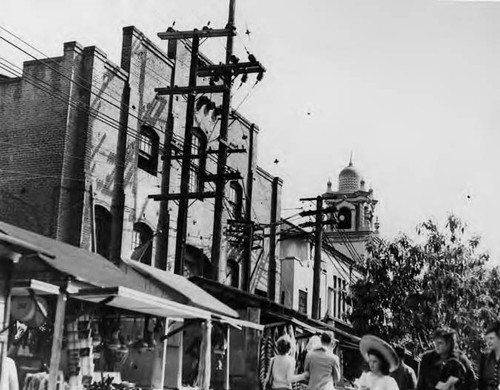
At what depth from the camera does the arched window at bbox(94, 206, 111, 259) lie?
2072 cm

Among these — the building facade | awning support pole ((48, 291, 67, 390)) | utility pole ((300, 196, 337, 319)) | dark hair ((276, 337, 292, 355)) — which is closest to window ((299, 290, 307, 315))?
the building facade

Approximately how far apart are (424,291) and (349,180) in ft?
140

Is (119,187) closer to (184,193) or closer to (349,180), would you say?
(184,193)

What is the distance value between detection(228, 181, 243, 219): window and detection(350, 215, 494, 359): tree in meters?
5.10

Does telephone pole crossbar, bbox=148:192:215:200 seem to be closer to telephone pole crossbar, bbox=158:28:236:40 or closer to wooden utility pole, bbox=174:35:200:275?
wooden utility pole, bbox=174:35:200:275

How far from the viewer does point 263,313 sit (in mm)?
19031

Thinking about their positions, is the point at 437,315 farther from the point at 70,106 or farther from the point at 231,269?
the point at 70,106

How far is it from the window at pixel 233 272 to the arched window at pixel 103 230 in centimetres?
781

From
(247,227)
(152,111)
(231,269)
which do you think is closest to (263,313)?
(247,227)

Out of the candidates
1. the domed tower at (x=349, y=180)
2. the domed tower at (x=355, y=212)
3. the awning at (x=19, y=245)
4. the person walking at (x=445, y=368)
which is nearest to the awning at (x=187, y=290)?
the awning at (x=19, y=245)

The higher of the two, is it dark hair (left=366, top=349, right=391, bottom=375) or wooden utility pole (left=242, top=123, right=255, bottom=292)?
wooden utility pole (left=242, top=123, right=255, bottom=292)

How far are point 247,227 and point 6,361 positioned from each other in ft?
51.6

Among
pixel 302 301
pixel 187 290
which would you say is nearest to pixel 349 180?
pixel 302 301

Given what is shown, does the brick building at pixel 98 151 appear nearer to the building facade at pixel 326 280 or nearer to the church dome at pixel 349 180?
the building facade at pixel 326 280
